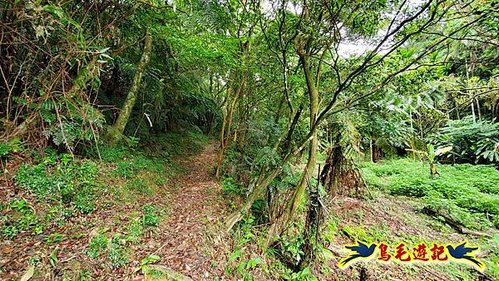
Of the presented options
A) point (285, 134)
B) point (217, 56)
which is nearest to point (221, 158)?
point (285, 134)

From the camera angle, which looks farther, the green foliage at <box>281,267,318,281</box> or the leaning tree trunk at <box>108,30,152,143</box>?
the leaning tree trunk at <box>108,30,152,143</box>

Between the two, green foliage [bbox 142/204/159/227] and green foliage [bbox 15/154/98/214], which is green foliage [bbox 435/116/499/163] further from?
green foliage [bbox 15/154/98/214]

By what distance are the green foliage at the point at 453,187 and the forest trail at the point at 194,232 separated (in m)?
5.50

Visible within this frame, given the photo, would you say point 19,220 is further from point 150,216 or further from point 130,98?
point 130,98

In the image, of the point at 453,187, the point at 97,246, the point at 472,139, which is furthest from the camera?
the point at 472,139

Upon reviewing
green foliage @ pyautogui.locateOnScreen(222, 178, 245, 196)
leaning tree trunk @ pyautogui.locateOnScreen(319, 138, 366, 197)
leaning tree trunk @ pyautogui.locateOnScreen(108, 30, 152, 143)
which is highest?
leaning tree trunk @ pyautogui.locateOnScreen(108, 30, 152, 143)

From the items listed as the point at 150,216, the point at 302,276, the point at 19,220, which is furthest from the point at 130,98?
the point at 302,276

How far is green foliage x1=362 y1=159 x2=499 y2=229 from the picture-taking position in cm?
586

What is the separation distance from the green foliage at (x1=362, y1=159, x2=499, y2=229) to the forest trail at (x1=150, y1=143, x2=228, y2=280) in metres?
5.50

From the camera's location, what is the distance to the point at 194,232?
331 cm

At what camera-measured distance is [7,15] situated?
2.67 metres

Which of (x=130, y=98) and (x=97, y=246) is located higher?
(x=130, y=98)

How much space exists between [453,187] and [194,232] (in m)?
7.56

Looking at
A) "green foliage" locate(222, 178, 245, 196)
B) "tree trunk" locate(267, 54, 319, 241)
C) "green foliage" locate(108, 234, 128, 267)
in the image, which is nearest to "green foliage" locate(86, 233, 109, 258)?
"green foliage" locate(108, 234, 128, 267)
